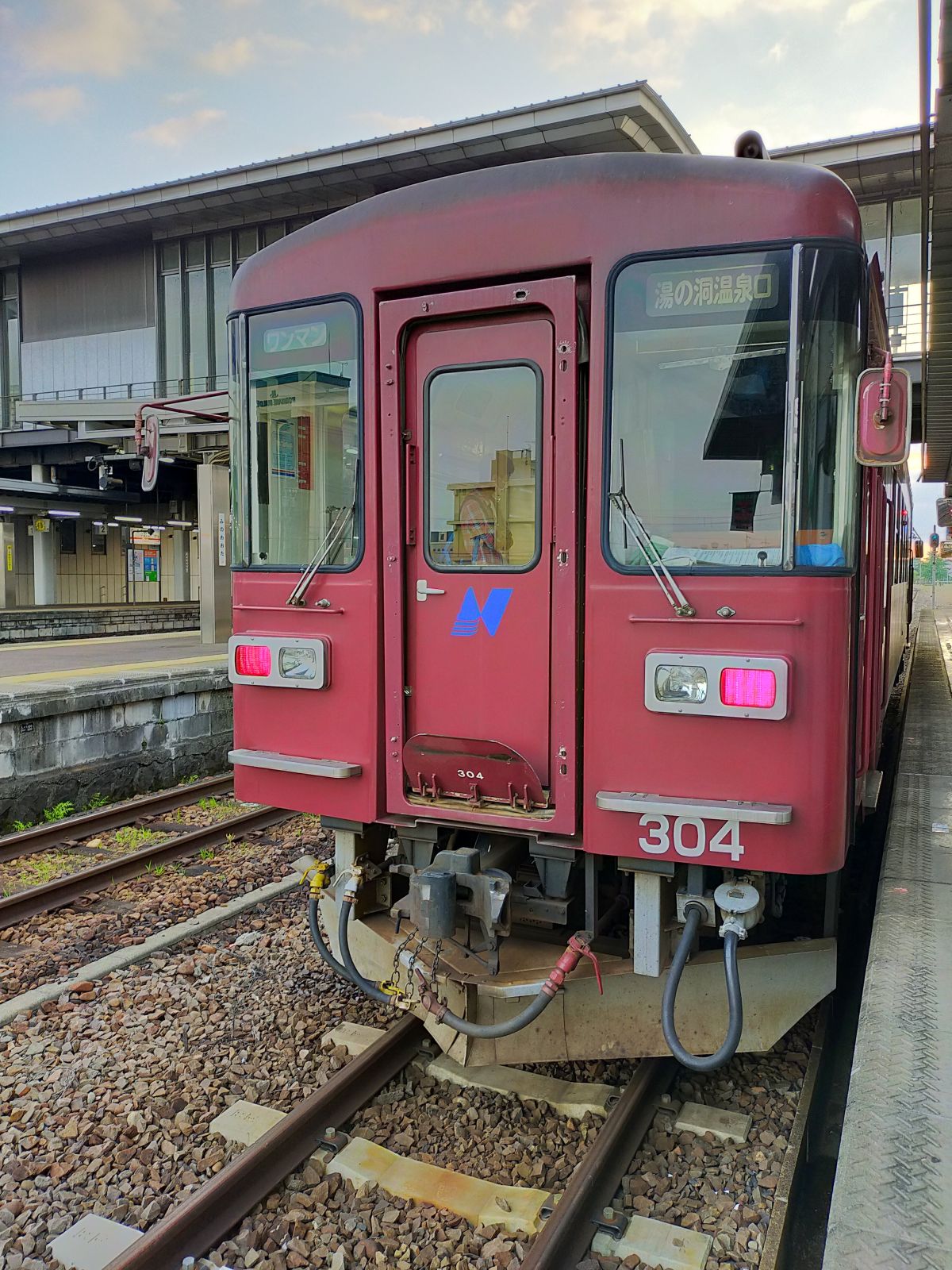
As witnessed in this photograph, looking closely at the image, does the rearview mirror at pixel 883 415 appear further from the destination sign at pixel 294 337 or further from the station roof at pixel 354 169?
the station roof at pixel 354 169

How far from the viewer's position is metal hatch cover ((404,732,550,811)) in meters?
3.54

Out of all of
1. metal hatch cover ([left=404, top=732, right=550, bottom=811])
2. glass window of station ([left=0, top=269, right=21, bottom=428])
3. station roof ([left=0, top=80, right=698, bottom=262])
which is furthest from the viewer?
glass window of station ([left=0, top=269, right=21, bottom=428])

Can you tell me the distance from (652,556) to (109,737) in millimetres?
7816

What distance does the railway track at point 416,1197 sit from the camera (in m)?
2.98

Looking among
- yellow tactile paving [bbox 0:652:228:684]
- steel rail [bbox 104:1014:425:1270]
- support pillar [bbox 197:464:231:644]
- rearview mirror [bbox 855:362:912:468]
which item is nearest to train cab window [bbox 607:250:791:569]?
rearview mirror [bbox 855:362:912:468]

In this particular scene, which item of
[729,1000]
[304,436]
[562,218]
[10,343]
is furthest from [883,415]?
[10,343]

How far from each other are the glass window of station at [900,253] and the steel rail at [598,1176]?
16.2m

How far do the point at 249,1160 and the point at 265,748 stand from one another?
1.54 m

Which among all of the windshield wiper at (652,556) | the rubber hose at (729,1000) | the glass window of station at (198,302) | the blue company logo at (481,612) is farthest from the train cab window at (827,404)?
the glass window of station at (198,302)

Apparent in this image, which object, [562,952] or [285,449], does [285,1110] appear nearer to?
[562,952]

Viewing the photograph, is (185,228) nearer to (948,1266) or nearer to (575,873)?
(575,873)

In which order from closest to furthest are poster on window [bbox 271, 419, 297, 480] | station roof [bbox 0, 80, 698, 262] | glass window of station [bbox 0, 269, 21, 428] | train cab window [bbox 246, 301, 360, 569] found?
1. train cab window [bbox 246, 301, 360, 569]
2. poster on window [bbox 271, 419, 297, 480]
3. station roof [bbox 0, 80, 698, 262]
4. glass window of station [bbox 0, 269, 21, 428]

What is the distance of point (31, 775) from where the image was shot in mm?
8758

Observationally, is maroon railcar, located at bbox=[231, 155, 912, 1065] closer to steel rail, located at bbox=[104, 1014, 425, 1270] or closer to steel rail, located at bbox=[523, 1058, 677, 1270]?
steel rail, located at bbox=[523, 1058, 677, 1270]
